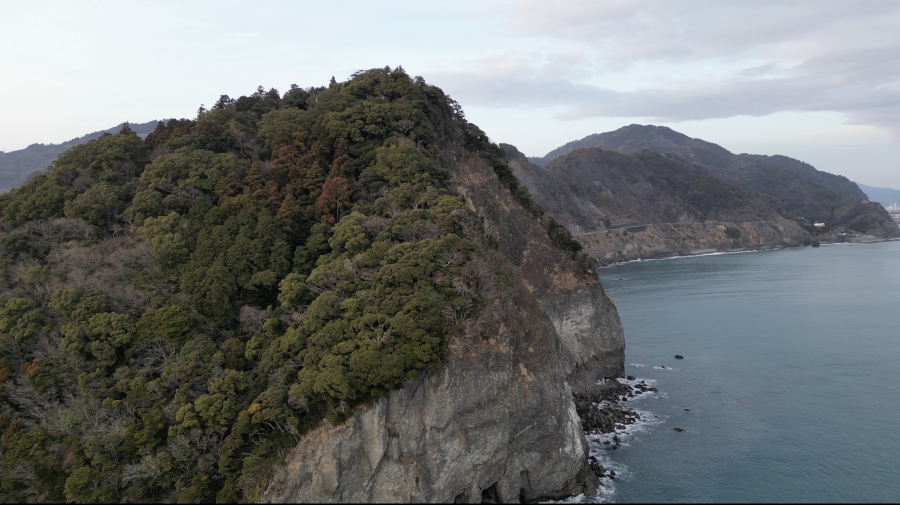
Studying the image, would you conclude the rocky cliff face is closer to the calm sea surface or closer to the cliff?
the calm sea surface

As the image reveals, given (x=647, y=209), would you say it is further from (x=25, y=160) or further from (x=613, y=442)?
(x=25, y=160)

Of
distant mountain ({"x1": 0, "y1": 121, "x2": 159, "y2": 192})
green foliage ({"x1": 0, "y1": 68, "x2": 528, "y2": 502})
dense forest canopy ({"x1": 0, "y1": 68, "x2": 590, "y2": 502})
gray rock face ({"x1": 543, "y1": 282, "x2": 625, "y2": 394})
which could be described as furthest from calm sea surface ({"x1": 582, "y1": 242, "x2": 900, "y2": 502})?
distant mountain ({"x1": 0, "y1": 121, "x2": 159, "y2": 192})

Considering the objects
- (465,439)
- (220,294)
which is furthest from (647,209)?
(220,294)

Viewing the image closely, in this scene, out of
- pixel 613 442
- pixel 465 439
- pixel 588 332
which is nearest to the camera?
pixel 465 439

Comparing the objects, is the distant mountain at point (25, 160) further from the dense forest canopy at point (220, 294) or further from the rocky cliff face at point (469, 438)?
the rocky cliff face at point (469, 438)

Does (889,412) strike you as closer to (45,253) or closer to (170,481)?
(170,481)

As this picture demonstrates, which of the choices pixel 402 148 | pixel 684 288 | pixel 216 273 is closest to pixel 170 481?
pixel 216 273
